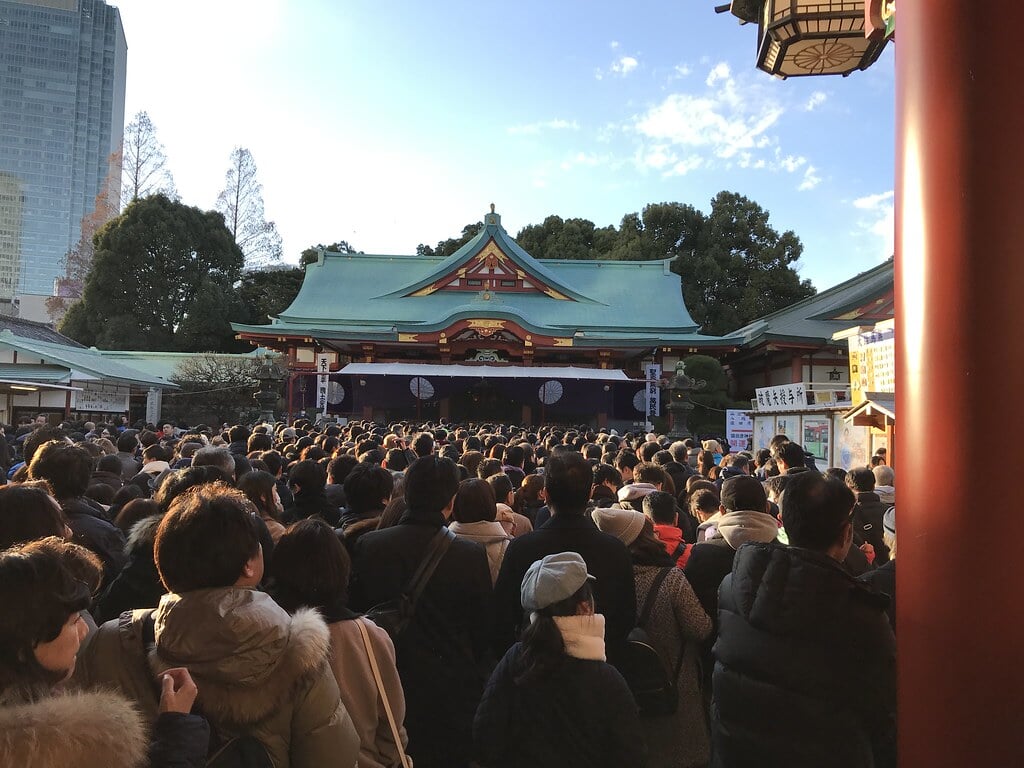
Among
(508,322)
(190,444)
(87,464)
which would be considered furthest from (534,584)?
(508,322)

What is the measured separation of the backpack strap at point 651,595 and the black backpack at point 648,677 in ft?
0.15

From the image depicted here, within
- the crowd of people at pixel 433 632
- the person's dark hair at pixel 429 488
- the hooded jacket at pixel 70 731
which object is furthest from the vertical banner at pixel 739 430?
the hooded jacket at pixel 70 731

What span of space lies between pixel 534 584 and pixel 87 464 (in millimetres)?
2647

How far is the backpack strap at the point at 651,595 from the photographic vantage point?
8.96 ft

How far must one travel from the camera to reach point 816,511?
208 centimetres

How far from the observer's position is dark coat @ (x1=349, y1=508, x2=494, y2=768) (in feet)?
8.47

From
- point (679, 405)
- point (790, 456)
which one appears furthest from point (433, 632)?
point (679, 405)

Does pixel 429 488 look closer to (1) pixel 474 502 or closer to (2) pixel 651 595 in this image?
(1) pixel 474 502

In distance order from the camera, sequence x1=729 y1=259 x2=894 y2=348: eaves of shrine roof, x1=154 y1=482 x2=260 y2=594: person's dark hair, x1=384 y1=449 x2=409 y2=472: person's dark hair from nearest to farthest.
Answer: x1=154 y1=482 x2=260 y2=594: person's dark hair
x1=384 y1=449 x2=409 y2=472: person's dark hair
x1=729 y1=259 x2=894 y2=348: eaves of shrine roof

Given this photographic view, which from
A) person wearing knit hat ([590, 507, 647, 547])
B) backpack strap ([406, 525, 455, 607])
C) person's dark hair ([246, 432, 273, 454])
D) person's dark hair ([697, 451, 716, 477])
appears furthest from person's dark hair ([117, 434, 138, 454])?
person's dark hair ([697, 451, 716, 477])

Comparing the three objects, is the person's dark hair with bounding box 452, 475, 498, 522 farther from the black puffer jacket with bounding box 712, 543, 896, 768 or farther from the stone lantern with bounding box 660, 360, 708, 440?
the stone lantern with bounding box 660, 360, 708, 440

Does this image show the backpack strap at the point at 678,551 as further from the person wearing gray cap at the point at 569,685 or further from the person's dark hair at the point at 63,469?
the person's dark hair at the point at 63,469

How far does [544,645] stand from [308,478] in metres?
2.24

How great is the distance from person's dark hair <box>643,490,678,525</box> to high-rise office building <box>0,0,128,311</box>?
227 ft
